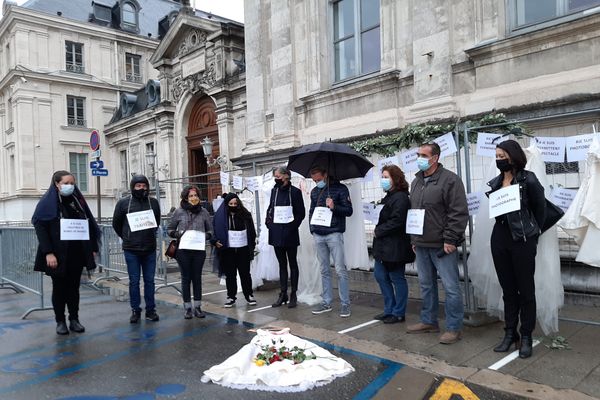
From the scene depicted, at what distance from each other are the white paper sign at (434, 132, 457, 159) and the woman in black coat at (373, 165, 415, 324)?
54 cm

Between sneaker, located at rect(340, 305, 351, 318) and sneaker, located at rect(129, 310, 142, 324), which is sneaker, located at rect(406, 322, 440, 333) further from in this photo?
sneaker, located at rect(129, 310, 142, 324)

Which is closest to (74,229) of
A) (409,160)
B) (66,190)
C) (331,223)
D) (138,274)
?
(66,190)

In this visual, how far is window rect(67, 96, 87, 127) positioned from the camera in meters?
29.5

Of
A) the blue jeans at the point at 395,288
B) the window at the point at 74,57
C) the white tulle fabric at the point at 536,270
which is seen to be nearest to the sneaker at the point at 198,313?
the blue jeans at the point at 395,288

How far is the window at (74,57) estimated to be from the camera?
96.9ft

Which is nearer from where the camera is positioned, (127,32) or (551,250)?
(551,250)

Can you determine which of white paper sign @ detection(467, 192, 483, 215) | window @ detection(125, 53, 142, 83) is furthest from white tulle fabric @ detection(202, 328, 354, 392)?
window @ detection(125, 53, 142, 83)

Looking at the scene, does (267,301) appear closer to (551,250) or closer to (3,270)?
(551,250)

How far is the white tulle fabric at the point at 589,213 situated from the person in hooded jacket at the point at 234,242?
13.6 feet

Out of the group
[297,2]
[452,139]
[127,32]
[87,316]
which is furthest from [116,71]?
[452,139]

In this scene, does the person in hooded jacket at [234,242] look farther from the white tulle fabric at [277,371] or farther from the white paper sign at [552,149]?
the white paper sign at [552,149]

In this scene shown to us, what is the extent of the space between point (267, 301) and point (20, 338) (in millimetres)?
3322

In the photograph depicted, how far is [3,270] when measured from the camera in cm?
965

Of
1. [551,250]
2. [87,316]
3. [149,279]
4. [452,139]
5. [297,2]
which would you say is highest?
[297,2]
